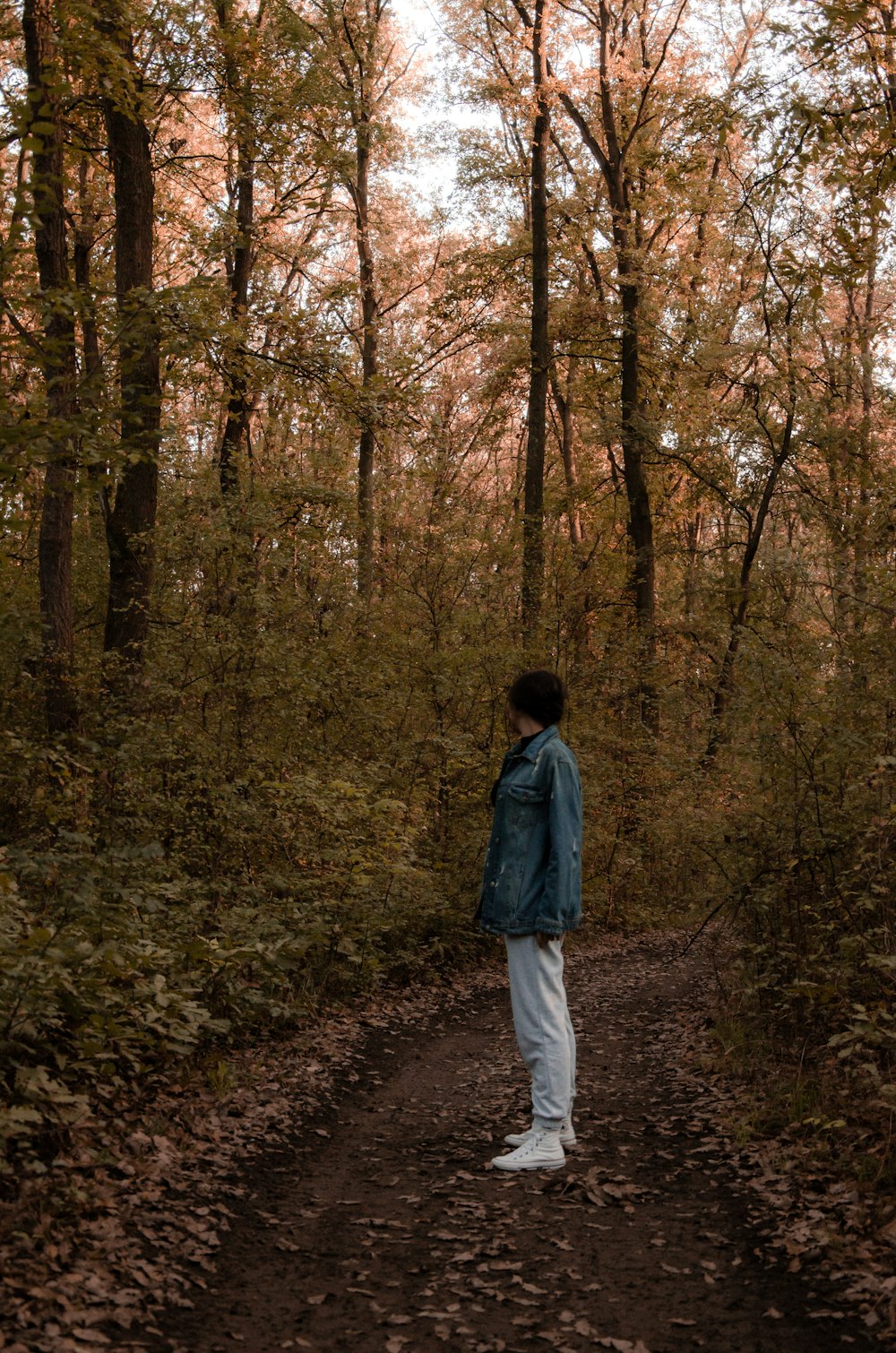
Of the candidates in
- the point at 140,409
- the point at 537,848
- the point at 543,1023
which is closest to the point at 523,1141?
the point at 543,1023

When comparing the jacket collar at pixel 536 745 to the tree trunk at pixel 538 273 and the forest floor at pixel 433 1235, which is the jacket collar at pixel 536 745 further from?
the tree trunk at pixel 538 273

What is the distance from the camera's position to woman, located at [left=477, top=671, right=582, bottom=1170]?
516cm

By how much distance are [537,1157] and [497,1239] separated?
79 centimetres

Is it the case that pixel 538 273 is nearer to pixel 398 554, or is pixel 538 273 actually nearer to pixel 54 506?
pixel 398 554

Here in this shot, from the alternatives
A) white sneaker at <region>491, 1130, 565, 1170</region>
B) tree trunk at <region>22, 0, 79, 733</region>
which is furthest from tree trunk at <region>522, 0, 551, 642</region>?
white sneaker at <region>491, 1130, 565, 1170</region>

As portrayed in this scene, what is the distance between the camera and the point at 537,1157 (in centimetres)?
519

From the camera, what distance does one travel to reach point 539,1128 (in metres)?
5.27

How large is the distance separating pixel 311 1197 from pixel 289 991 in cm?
297

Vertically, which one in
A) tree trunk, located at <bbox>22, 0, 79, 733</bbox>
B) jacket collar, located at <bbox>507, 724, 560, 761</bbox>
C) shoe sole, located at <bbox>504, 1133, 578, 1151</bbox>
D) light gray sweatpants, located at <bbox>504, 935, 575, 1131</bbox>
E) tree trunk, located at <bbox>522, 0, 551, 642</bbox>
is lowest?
shoe sole, located at <bbox>504, 1133, 578, 1151</bbox>

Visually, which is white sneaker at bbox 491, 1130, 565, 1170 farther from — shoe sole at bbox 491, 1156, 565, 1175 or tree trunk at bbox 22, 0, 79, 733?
tree trunk at bbox 22, 0, 79, 733

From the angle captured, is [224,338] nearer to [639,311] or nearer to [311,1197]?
[311,1197]

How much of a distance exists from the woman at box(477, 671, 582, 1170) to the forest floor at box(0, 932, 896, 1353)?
28 cm

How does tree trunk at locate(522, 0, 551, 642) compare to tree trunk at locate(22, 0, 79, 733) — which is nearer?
tree trunk at locate(22, 0, 79, 733)

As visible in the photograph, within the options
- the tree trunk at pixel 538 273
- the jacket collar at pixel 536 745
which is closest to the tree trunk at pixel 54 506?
the jacket collar at pixel 536 745
